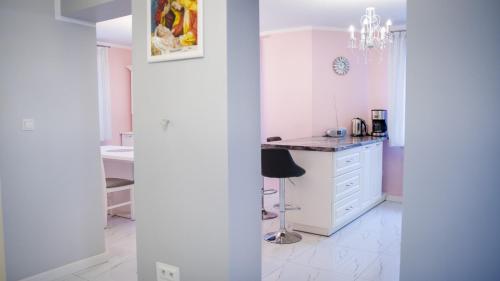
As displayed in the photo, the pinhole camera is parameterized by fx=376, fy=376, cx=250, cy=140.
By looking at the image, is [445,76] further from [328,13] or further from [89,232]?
[328,13]

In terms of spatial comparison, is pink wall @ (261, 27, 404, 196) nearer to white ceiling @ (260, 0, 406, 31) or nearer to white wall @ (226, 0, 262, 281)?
white ceiling @ (260, 0, 406, 31)

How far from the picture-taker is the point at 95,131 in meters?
3.16

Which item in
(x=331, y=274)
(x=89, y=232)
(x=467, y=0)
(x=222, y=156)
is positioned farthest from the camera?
(x=89, y=232)

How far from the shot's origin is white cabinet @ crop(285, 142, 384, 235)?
370 centimetres

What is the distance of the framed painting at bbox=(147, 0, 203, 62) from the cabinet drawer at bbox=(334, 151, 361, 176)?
2.18m

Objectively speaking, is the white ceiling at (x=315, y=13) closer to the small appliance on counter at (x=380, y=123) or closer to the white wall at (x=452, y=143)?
the small appliance on counter at (x=380, y=123)

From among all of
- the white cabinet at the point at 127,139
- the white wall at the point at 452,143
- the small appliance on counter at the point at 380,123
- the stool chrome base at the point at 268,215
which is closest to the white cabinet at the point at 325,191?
the stool chrome base at the point at 268,215

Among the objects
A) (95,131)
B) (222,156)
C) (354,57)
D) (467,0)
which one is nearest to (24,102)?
(95,131)

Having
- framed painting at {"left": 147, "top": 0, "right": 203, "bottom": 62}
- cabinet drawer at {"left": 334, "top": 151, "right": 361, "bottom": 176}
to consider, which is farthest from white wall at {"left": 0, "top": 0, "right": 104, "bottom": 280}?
cabinet drawer at {"left": 334, "top": 151, "right": 361, "bottom": 176}

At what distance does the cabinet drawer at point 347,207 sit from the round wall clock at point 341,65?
1.88m

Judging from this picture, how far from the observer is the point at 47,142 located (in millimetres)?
2854

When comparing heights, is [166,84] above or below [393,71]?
below

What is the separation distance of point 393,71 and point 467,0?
13.0 feet

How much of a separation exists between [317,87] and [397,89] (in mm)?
1069
